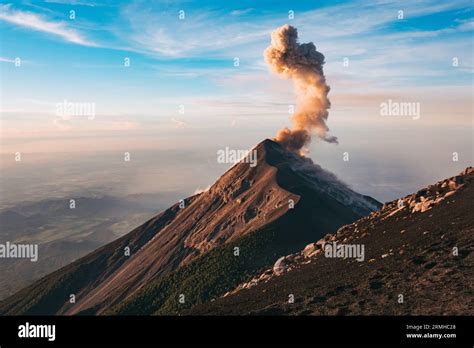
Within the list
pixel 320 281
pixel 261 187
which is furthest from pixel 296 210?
pixel 320 281

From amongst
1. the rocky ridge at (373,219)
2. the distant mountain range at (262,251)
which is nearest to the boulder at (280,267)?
the rocky ridge at (373,219)

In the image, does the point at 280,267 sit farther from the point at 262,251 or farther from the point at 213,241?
the point at 213,241

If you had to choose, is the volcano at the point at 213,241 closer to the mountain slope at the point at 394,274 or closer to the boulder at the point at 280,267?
the boulder at the point at 280,267

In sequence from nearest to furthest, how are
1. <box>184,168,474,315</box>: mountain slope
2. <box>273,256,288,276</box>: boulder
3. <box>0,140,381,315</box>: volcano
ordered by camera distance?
<box>184,168,474,315</box>: mountain slope, <box>273,256,288,276</box>: boulder, <box>0,140,381,315</box>: volcano

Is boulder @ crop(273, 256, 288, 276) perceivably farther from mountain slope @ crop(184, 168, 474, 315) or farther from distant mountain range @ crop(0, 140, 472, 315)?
mountain slope @ crop(184, 168, 474, 315)

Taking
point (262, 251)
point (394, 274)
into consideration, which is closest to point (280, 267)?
point (394, 274)

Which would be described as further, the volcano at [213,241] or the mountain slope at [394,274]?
the volcano at [213,241]

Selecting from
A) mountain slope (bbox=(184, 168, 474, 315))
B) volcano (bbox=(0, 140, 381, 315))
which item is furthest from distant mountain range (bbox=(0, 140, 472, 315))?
volcano (bbox=(0, 140, 381, 315))
